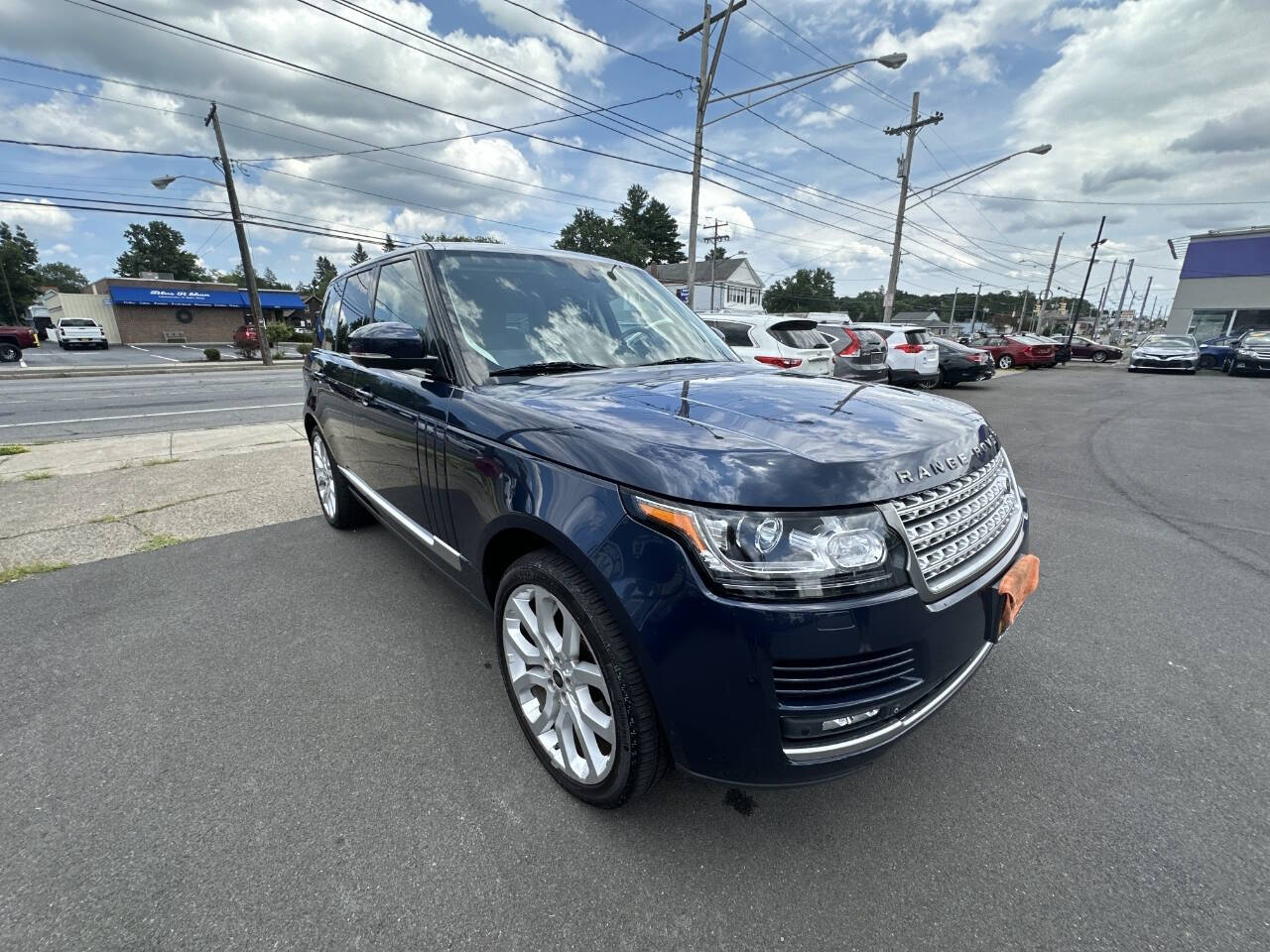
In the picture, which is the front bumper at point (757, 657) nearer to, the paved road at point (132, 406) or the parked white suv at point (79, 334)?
the paved road at point (132, 406)

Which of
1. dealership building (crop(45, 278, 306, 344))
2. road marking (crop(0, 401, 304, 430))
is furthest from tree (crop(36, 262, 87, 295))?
road marking (crop(0, 401, 304, 430))

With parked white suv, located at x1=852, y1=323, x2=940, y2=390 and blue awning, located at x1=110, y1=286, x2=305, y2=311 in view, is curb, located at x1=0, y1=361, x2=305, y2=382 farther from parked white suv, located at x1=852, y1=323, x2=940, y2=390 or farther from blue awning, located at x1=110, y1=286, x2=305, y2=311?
blue awning, located at x1=110, y1=286, x2=305, y2=311

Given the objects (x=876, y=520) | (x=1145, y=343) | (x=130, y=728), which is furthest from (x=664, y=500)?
(x=1145, y=343)

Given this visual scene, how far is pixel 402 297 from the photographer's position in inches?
112

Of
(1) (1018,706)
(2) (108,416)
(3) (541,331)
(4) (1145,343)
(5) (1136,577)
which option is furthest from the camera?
(4) (1145,343)

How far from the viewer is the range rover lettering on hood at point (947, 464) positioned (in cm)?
155

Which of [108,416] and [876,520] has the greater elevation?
[876,520]

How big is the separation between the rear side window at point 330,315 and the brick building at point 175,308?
51.4 meters

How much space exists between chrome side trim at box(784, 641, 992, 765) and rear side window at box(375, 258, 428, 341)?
83.3 inches

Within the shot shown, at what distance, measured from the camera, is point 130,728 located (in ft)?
7.11

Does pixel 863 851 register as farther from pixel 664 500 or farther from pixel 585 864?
pixel 664 500

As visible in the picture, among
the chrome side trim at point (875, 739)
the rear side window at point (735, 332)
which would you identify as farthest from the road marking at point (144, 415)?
the chrome side trim at point (875, 739)

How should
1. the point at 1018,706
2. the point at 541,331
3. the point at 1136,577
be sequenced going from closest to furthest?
1. the point at 1018,706
2. the point at 541,331
3. the point at 1136,577

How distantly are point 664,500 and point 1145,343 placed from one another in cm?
2857
